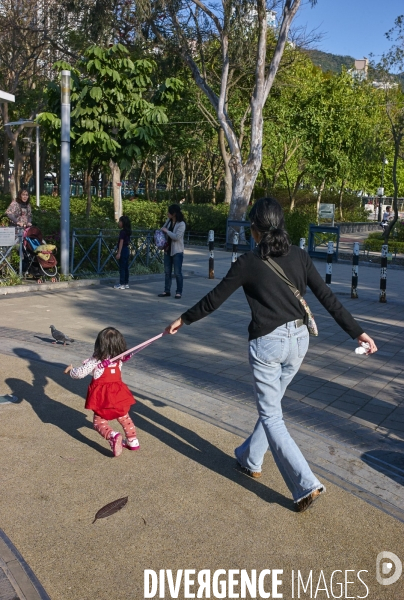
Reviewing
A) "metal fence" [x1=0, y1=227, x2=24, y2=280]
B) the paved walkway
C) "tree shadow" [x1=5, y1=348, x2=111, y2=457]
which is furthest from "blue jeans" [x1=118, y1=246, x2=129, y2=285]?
"tree shadow" [x1=5, y1=348, x2=111, y2=457]

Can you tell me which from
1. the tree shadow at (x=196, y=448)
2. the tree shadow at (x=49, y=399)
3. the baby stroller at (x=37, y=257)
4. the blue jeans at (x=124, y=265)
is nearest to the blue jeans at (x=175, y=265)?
the blue jeans at (x=124, y=265)

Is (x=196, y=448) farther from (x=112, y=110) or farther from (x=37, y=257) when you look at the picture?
(x=112, y=110)

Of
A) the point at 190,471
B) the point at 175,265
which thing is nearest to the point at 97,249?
the point at 175,265

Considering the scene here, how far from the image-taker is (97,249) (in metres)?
14.5

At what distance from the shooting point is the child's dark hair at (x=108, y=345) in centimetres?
475

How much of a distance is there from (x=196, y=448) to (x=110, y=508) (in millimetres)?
1146

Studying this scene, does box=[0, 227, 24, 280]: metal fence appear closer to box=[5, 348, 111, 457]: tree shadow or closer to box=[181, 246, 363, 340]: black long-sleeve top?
box=[5, 348, 111, 457]: tree shadow

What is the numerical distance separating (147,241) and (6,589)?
42.2 feet

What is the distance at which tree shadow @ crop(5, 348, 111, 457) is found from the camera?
17.3 feet

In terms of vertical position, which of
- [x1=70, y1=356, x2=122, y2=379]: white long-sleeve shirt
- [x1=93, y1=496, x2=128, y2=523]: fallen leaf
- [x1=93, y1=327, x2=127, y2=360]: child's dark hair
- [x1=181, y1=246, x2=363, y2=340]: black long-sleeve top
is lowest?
[x1=93, y1=496, x2=128, y2=523]: fallen leaf

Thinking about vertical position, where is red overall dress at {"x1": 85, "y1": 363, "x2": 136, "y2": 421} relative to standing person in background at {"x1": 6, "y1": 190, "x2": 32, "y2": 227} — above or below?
below

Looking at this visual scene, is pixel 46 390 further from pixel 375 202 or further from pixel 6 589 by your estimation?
pixel 375 202

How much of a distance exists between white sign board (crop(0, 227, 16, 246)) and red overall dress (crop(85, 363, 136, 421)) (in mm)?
7990

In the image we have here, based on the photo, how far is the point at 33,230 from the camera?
42.0 ft
